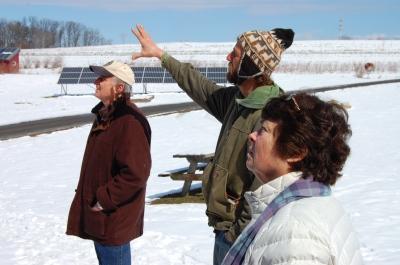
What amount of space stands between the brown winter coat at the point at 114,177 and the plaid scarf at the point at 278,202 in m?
1.87

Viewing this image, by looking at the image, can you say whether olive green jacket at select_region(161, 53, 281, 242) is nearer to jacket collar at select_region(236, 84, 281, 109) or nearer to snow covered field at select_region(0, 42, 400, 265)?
jacket collar at select_region(236, 84, 281, 109)

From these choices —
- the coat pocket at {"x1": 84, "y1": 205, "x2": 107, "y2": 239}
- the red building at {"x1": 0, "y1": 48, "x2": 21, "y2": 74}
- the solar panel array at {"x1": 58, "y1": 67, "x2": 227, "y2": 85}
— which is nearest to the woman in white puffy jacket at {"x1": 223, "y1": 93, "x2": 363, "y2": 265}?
the coat pocket at {"x1": 84, "y1": 205, "x2": 107, "y2": 239}

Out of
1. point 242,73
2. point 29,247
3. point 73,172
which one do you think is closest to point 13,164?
point 73,172

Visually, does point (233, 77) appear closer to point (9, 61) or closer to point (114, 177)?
point (114, 177)

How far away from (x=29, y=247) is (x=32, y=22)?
14757 centimetres

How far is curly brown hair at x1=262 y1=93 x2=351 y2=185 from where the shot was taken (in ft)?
6.64

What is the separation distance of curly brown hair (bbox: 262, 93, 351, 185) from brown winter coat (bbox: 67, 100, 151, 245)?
1.85 metres

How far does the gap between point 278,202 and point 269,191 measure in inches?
6.2

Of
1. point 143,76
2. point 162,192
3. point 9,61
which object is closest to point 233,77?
point 162,192

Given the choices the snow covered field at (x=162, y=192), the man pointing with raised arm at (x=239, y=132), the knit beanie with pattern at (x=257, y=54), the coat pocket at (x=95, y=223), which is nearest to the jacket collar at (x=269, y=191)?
the snow covered field at (x=162, y=192)

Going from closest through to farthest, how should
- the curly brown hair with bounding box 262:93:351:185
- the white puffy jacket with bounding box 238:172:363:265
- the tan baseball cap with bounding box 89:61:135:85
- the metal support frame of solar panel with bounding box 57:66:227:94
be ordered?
the white puffy jacket with bounding box 238:172:363:265 → the curly brown hair with bounding box 262:93:351:185 → the tan baseball cap with bounding box 89:61:135:85 → the metal support frame of solar panel with bounding box 57:66:227:94

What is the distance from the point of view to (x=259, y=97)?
312 cm

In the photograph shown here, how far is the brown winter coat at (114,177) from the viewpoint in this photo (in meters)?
3.79

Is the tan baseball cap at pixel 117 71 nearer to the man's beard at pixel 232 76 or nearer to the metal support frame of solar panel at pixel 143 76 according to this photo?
the man's beard at pixel 232 76
